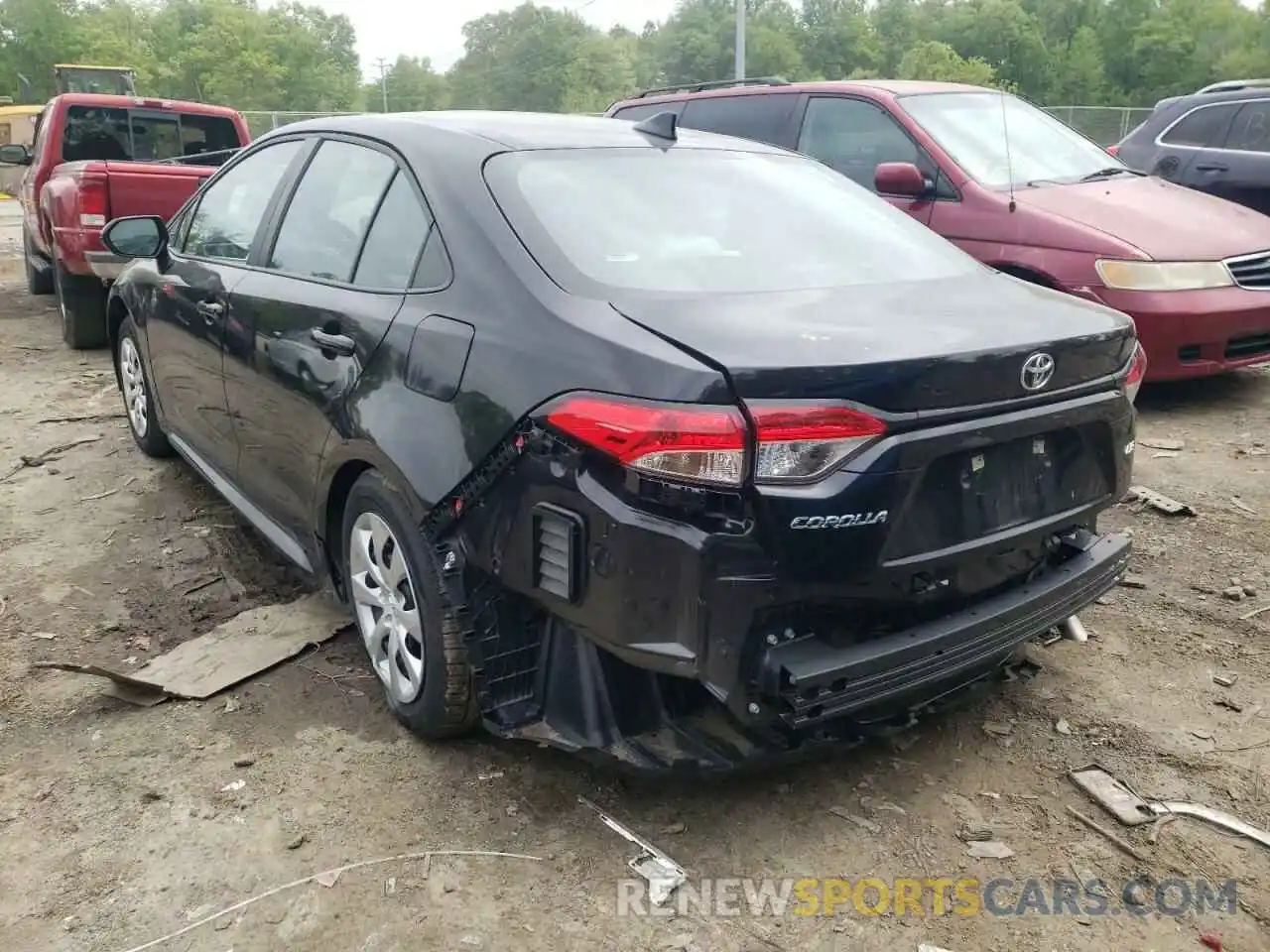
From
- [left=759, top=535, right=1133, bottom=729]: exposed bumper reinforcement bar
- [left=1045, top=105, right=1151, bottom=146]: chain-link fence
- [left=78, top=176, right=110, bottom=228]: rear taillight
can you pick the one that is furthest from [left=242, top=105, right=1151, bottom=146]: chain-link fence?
[left=759, top=535, right=1133, bottom=729]: exposed bumper reinforcement bar

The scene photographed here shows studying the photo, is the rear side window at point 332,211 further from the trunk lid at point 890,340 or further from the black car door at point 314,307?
the trunk lid at point 890,340

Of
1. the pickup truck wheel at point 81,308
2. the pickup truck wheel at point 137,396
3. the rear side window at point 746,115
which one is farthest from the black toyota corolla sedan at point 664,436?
the pickup truck wheel at point 81,308

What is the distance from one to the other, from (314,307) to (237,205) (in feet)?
3.87

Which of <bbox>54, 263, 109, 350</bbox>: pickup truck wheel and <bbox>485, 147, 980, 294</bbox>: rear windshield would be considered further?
<bbox>54, 263, 109, 350</bbox>: pickup truck wheel

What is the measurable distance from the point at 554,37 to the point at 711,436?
87.0 m

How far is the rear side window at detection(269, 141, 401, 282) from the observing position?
326cm

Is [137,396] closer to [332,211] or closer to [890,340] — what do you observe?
[332,211]

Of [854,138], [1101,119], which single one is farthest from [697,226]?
[1101,119]

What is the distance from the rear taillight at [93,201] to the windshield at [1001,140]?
17.3 feet

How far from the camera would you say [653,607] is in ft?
7.58

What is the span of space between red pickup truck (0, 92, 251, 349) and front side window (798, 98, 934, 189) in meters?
4.03

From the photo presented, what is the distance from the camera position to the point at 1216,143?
8336 mm

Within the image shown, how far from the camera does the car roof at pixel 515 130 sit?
316 centimetres

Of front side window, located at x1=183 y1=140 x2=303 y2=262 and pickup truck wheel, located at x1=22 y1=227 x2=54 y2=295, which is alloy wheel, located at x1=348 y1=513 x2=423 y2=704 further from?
pickup truck wheel, located at x1=22 y1=227 x2=54 y2=295
